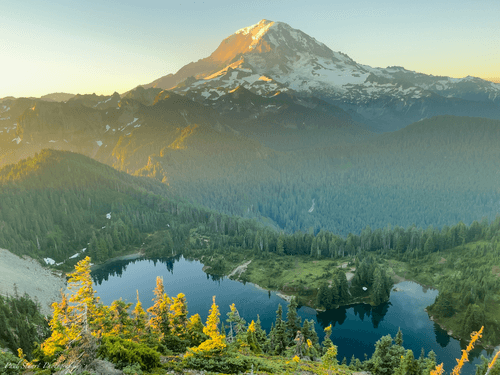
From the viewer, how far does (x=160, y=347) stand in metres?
41.7

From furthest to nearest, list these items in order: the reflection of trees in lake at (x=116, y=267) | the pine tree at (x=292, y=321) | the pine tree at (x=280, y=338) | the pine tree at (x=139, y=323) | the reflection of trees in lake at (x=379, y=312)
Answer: the reflection of trees in lake at (x=116, y=267) < the reflection of trees in lake at (x=379, y=312) < the pine tree at (x=292, y=321) < the pine tree at (x=280, y=338) < the pine tree at (x=139, y=323)

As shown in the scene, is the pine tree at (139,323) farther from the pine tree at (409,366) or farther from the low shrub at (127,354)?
the pine tree at (409,366)

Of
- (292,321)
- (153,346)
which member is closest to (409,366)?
(292,321)

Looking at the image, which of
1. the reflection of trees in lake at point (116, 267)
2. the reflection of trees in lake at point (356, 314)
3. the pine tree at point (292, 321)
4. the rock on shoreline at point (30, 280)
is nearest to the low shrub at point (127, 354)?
the pine tree at point (292, 321)

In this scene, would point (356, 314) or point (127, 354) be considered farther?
point (356, 314)

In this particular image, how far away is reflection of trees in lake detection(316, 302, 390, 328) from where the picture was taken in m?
115

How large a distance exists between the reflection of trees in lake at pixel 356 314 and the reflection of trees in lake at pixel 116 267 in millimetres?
96171

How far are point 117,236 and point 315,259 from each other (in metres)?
137

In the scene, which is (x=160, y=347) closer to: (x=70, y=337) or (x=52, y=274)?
(x=70, y=337)

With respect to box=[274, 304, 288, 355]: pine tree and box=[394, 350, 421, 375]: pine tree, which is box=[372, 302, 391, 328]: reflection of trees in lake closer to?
box=[274, 304, 288, 355]: pine tree

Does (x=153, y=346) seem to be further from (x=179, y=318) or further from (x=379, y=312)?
(x=379, y=312)

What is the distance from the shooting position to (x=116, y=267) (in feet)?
581

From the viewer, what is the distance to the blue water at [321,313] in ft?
325

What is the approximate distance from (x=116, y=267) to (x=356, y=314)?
14136cm
